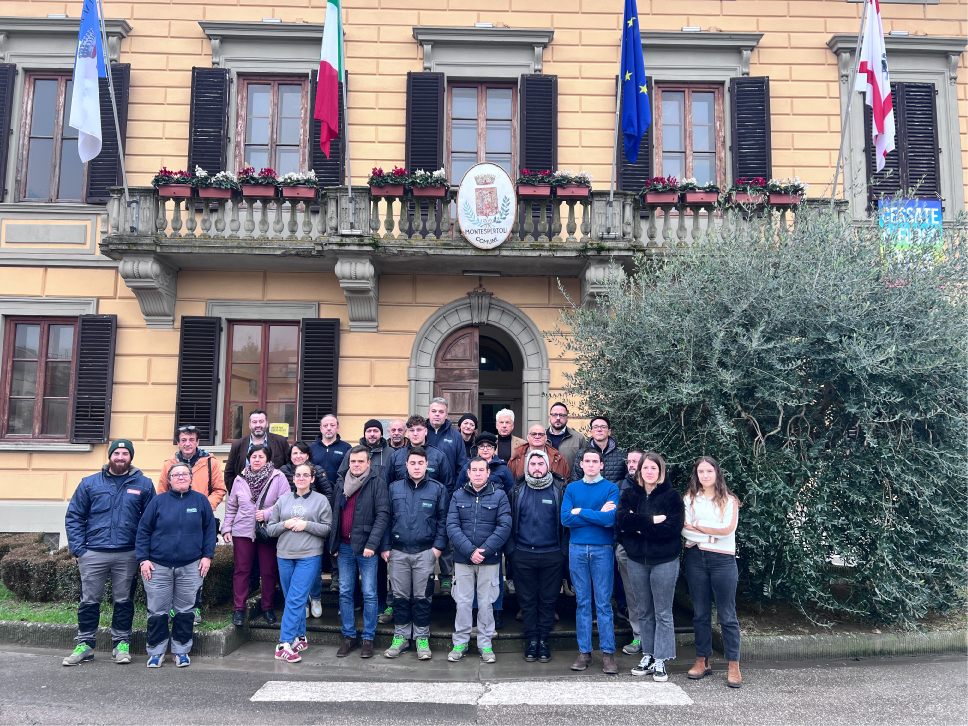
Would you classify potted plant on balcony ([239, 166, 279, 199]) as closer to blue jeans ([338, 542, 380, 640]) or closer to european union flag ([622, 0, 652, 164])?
european union flag ([622, 0, 652, 164])

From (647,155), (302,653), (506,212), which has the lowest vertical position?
(302,653)

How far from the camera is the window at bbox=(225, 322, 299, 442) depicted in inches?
445

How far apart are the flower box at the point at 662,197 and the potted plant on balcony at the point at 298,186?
A: 5.38 m

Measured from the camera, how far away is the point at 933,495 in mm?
6559

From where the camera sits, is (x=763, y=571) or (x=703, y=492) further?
(x=763, y=571)

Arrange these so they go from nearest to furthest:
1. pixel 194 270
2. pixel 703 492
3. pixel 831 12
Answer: pixel 703 492 < pixel 194 270 < pixel 831 12

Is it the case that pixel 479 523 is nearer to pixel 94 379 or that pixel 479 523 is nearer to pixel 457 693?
pixel 457 693

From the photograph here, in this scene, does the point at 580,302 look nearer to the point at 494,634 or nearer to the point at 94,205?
the point at 494,634

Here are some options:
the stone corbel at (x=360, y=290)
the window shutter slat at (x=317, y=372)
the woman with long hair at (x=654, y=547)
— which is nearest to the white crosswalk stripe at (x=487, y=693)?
the woman with long hair at (x=654, y=547)

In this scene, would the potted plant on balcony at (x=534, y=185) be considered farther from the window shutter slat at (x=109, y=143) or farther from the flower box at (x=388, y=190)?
the window shutter slat at (x=109, y=143)

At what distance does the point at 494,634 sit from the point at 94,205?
9773 millimetres

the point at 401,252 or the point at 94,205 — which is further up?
the point at 94,205

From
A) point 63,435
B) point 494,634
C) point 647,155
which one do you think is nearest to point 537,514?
point 494,634

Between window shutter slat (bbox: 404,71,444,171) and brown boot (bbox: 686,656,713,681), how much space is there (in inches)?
340
